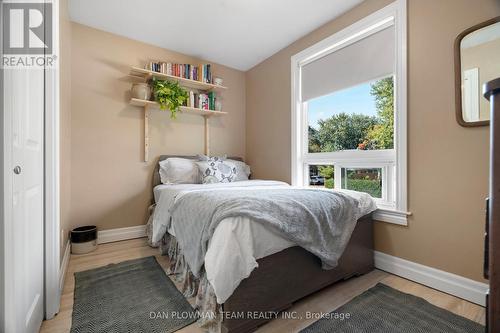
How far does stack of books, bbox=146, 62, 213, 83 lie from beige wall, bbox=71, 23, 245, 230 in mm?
241

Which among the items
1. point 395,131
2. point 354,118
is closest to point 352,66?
point 354,118

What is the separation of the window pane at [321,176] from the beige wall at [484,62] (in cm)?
132

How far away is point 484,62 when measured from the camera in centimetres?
152

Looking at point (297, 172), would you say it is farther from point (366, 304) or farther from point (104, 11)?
point (104, 11)

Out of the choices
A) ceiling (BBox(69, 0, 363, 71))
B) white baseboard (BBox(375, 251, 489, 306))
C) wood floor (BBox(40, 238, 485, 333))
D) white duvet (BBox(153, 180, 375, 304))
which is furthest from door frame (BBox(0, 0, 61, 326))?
white baseboard (BBox(375, 251, 489, 306))

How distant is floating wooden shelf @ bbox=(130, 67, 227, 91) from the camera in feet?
9.02

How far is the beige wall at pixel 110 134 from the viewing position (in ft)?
8.39

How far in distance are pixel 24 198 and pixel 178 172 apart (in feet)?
5.98

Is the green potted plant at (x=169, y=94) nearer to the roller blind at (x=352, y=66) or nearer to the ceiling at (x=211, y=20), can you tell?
the ceiling at (x=211, y=20)

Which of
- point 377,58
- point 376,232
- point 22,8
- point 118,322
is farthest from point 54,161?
point 377,58

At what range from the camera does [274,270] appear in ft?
4.51

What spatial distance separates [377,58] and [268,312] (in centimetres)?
227

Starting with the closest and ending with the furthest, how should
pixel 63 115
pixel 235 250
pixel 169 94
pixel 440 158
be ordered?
pixel 235 250 < pixel 440 158 < pixel 63 115 < pixel 169 94

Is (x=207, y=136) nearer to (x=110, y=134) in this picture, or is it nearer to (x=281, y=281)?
(x=110, y=134)
